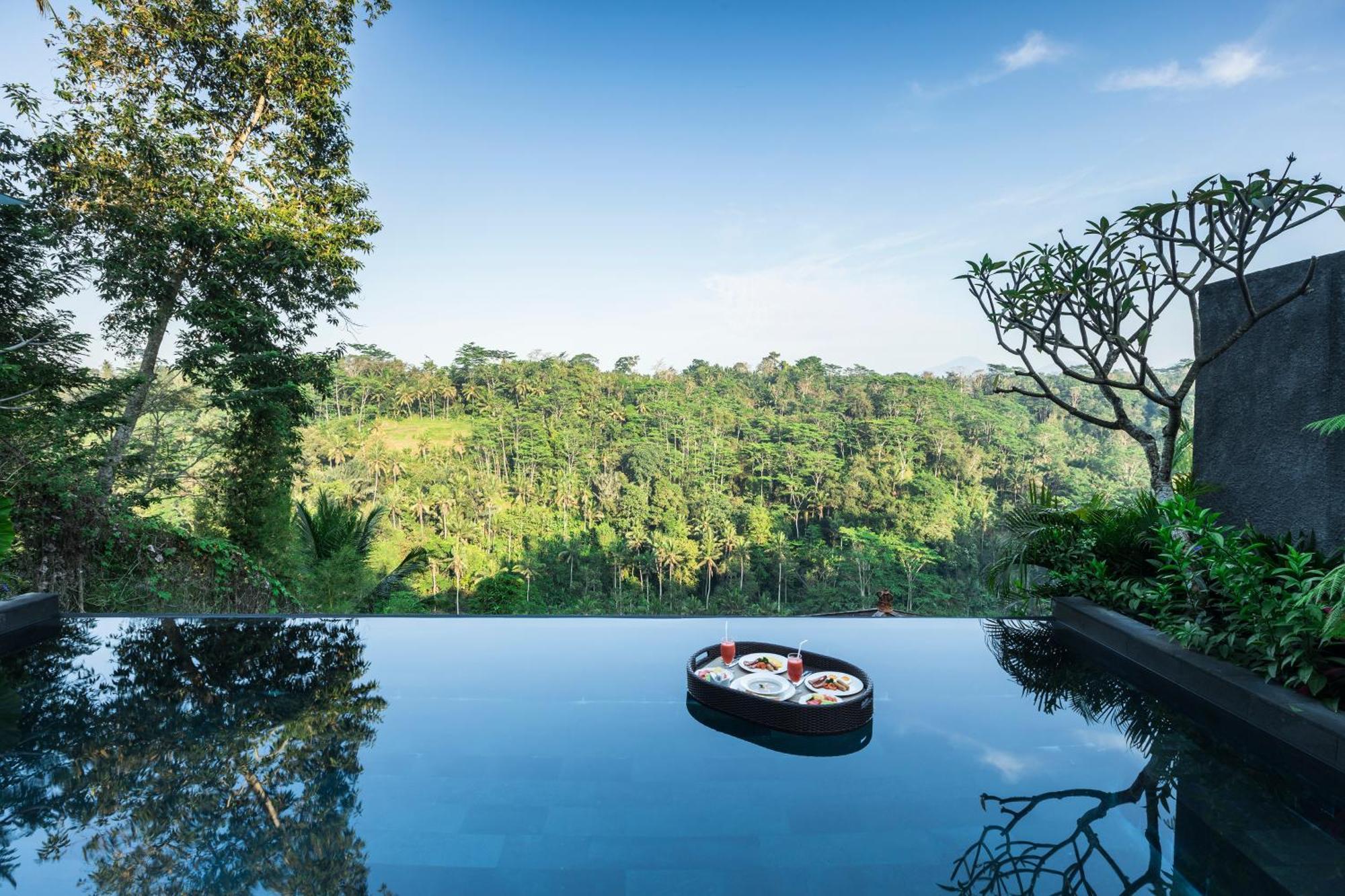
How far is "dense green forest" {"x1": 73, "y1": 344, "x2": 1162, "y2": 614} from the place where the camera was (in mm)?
28344

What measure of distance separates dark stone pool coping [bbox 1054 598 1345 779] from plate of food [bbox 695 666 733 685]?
5.29ft

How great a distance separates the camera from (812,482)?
1270 inches

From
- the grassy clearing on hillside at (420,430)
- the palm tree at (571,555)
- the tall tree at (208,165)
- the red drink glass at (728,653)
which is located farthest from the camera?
the grassy clearing on hillside at (420,430)

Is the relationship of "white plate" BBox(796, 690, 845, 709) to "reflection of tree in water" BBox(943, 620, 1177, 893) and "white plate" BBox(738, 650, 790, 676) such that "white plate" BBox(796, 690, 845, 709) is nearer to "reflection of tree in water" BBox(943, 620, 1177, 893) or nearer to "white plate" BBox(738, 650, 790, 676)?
"white plate" BBox(738, 650, 790, 676)

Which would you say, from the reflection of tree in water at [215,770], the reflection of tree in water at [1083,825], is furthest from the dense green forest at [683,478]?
the reflection of tree in water at [1083,825]

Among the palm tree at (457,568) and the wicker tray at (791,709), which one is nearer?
the wicker tray at (791,709)

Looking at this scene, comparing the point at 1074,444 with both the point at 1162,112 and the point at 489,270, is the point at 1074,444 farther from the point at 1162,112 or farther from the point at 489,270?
the point at 489,270

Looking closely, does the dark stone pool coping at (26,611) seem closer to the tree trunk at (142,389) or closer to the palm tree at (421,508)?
the tree trunk at (142,389)

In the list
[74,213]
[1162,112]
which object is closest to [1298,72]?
[1162,112]

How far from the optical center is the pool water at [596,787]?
1515 millimetres

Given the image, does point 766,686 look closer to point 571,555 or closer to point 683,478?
point 571,555

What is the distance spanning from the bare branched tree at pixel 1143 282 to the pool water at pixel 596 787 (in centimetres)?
148

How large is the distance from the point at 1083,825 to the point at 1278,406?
2581mm

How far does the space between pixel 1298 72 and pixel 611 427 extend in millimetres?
25450
